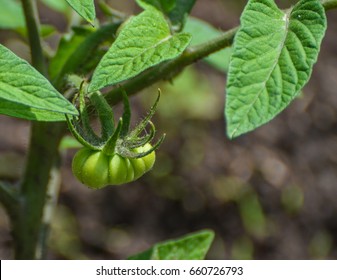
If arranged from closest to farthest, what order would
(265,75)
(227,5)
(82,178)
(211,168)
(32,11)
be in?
(265,75)
(82,178)
(32,11)
(211,168)
(227,5)

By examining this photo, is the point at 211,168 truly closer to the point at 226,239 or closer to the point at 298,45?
the point at 226,239

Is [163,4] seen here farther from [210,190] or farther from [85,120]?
[210,190]

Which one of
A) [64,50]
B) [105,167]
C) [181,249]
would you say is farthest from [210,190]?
[105,167]

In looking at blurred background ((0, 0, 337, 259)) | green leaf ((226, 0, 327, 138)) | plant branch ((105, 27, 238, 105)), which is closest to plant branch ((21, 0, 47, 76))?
plant branch ((105, 27, 238, 105))

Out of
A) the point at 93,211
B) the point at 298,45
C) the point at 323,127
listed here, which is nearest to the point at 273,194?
the point at 323,127

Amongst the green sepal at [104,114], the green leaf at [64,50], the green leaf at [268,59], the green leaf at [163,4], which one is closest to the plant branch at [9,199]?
the green leaf at [64,50]

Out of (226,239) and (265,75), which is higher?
(265,75)

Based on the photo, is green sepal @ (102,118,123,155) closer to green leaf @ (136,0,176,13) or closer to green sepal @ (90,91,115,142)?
green sepal @ (90,91,115,142)

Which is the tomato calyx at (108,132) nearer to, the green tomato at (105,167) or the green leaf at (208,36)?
the green tomato at (105,167)
